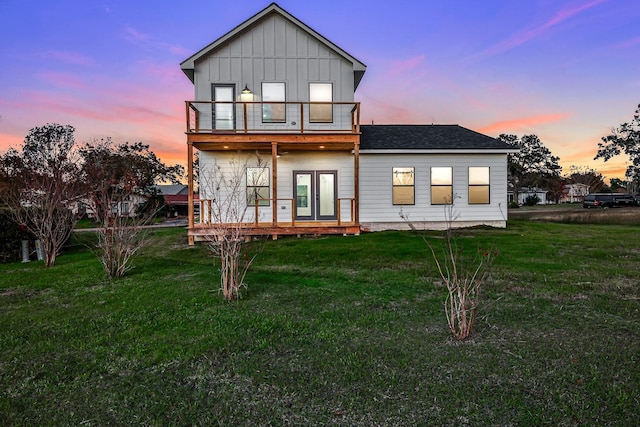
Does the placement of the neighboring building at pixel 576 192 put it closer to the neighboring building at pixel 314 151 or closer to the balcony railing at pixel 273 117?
the neighboring building at pixel 314 151

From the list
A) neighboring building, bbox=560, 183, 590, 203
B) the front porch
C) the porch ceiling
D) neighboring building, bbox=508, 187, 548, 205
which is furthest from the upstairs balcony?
neighboring building, bbox=560, 183, 590, 203

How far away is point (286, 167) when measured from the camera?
46.1 feet

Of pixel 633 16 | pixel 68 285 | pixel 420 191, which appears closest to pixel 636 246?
pixel 420 191

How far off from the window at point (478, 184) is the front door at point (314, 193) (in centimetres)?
546

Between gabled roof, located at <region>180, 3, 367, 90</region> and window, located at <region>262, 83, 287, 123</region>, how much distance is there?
7.02ft

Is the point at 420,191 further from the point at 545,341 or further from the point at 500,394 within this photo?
the point at 500,394

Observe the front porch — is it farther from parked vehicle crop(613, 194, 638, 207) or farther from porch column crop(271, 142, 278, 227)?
parked vehicle crop(613, 194, 638, 207)

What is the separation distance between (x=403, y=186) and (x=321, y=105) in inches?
178

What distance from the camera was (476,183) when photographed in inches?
571

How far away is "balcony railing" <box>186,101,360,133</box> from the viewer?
13.5 m

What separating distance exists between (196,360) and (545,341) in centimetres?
362

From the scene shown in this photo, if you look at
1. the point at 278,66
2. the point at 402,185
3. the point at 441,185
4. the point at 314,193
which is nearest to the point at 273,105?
the point at 278,66

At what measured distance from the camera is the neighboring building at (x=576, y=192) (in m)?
66.8

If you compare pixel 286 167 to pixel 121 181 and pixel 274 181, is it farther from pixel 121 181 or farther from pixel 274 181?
pixel 121 181
